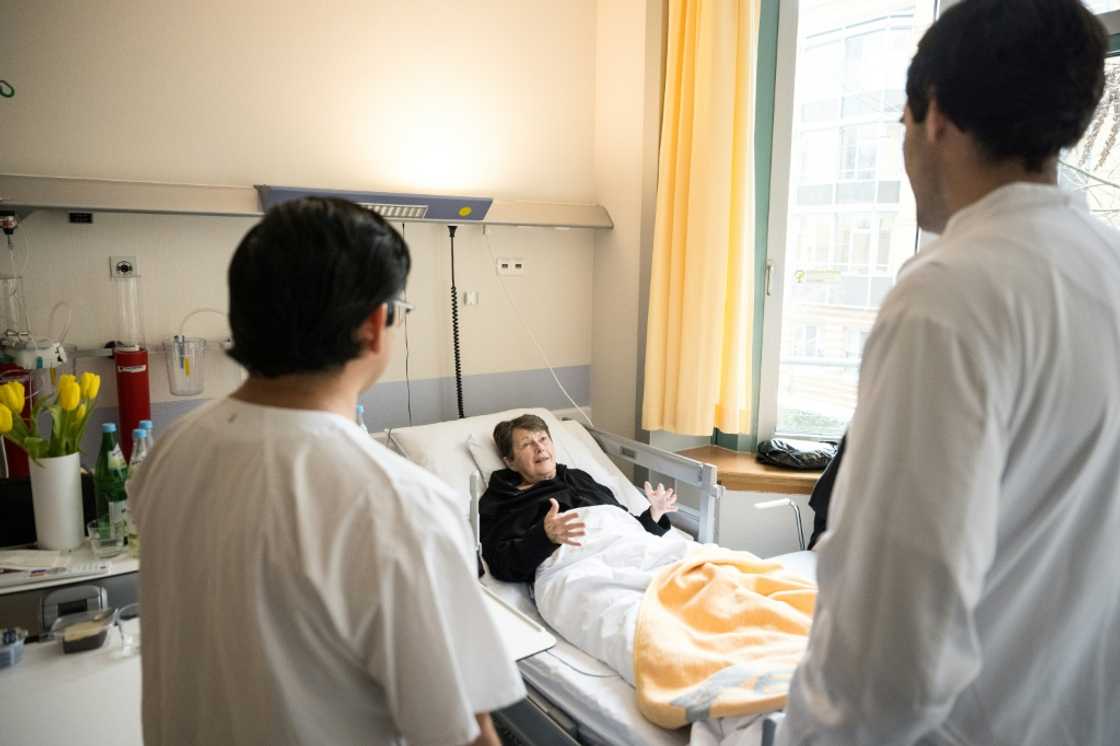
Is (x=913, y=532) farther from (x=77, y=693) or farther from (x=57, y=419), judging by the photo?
(x=57, y=419)

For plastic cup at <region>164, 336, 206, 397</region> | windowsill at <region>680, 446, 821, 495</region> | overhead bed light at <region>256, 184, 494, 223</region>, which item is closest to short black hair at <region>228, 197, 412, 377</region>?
overhead bed light at <region>256, 184, 494, 223</region>

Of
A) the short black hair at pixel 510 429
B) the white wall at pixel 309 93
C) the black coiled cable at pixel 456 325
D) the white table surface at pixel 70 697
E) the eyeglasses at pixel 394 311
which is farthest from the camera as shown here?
the black coiled cable at pixel 456 325

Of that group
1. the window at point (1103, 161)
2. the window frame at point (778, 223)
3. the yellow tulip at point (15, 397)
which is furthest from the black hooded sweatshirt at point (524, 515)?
the window at point (1103, 161)

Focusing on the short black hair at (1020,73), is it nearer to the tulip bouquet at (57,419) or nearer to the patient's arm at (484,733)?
the patient's arm at (484,733)

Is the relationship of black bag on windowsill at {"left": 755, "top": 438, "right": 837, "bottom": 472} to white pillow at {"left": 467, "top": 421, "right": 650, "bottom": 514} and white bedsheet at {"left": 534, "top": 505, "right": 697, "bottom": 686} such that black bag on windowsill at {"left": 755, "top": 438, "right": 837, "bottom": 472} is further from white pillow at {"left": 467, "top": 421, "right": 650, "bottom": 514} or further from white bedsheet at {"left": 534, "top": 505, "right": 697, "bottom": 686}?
white bedsheet at {"left": 534, "top": 505, "right": 697, "bottom": 686}

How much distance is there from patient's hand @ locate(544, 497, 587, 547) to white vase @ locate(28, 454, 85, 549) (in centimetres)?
120

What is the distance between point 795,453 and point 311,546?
2.64 m

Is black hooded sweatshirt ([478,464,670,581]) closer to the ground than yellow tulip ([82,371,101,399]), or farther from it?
closer to the ground

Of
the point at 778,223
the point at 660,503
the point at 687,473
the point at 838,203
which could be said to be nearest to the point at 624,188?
the point at 778,223

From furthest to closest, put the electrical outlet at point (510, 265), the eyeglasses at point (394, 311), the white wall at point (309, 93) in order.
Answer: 1. the electrical outlet at point (510, 265)
2. the white wall at point (309, 93)
3. the eyeglasses at point (394, 311)

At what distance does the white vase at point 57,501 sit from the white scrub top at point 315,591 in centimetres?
114

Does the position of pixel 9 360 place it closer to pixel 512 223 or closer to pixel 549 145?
pixel 512 223

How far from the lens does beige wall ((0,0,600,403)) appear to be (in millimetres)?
2322

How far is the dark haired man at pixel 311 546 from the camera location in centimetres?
76
